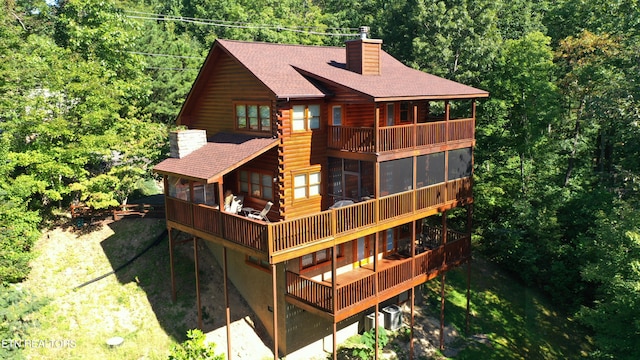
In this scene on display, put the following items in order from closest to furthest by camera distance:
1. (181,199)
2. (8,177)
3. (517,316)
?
(181,199)
(8,177)
(517,316)

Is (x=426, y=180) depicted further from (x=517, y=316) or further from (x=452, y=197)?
(x=517, y=316)

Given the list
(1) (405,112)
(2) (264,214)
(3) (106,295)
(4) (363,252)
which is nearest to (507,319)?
(4) (363,252)

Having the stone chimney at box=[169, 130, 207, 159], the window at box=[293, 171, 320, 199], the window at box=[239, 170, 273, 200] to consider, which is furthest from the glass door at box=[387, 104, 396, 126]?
the stone chimney at box=[169, 130, 207, 159]

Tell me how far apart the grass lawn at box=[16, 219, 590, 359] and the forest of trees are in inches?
54.4

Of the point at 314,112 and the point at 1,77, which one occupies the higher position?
the point at 1,77

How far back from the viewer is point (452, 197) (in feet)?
71.2

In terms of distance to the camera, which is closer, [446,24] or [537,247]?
[537,247]

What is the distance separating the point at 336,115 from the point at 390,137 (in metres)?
2.78

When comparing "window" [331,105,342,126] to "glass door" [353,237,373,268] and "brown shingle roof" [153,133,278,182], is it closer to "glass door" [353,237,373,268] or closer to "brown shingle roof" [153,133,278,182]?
"brown shingle roof" [153,133,278,182]

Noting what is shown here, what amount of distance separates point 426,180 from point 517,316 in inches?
440

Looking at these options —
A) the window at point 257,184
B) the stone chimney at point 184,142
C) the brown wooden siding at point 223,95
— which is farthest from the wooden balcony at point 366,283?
the brown wooden siding at point 223,95

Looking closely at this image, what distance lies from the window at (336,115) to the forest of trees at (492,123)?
1059 cm

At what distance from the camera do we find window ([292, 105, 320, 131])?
726 inches

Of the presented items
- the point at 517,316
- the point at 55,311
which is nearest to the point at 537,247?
the point at 517,316
